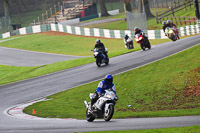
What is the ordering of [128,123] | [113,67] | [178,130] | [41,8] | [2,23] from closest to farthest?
[178,130]
[128,123]
[113,67]
[2,23]
[41,8]

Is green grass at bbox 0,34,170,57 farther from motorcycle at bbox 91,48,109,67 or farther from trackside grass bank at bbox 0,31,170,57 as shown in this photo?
motorcycle at bbox 91,48,109,67

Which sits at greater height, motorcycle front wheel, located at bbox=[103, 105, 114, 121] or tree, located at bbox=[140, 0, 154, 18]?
tree, located at bbox=[140, 0, 154, 18]

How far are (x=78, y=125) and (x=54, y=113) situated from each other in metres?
4.69

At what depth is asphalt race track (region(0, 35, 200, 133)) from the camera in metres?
11.3

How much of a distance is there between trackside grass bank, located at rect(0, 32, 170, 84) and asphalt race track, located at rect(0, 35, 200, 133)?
4.02 meters

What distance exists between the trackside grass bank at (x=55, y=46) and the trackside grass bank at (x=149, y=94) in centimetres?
976

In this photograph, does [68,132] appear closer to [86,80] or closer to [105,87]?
[105,87]

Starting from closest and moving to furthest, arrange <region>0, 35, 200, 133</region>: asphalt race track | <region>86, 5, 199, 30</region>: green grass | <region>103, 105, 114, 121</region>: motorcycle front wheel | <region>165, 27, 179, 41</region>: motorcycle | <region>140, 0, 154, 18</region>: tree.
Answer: <region>0, 35, 200, 133</region>: asphalt race track → <region>103, 105, 114, 121</region>: motorcycle front wheel → <region>165, 27, 179, 41</region>: motorcycle → <region>86, 5, 199, 30</region>: green grass → <region>140, 0, 154, 18</region>: tree

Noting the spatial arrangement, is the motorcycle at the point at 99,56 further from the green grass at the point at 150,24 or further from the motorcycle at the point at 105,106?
the green grass at the point at 150,24

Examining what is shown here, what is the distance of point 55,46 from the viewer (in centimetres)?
5316

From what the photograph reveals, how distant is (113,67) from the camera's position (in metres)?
27.1

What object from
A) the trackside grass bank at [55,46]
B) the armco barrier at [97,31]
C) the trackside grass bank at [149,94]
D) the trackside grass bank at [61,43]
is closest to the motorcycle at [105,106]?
the trackside grass bank at [149,94]

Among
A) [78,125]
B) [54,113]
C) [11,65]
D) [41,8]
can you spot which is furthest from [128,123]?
[41,8]

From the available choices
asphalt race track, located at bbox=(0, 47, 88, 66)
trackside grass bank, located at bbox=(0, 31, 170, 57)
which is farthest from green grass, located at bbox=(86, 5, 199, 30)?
asphalt race track, located at bbox=(0, 47, 88, 66)
